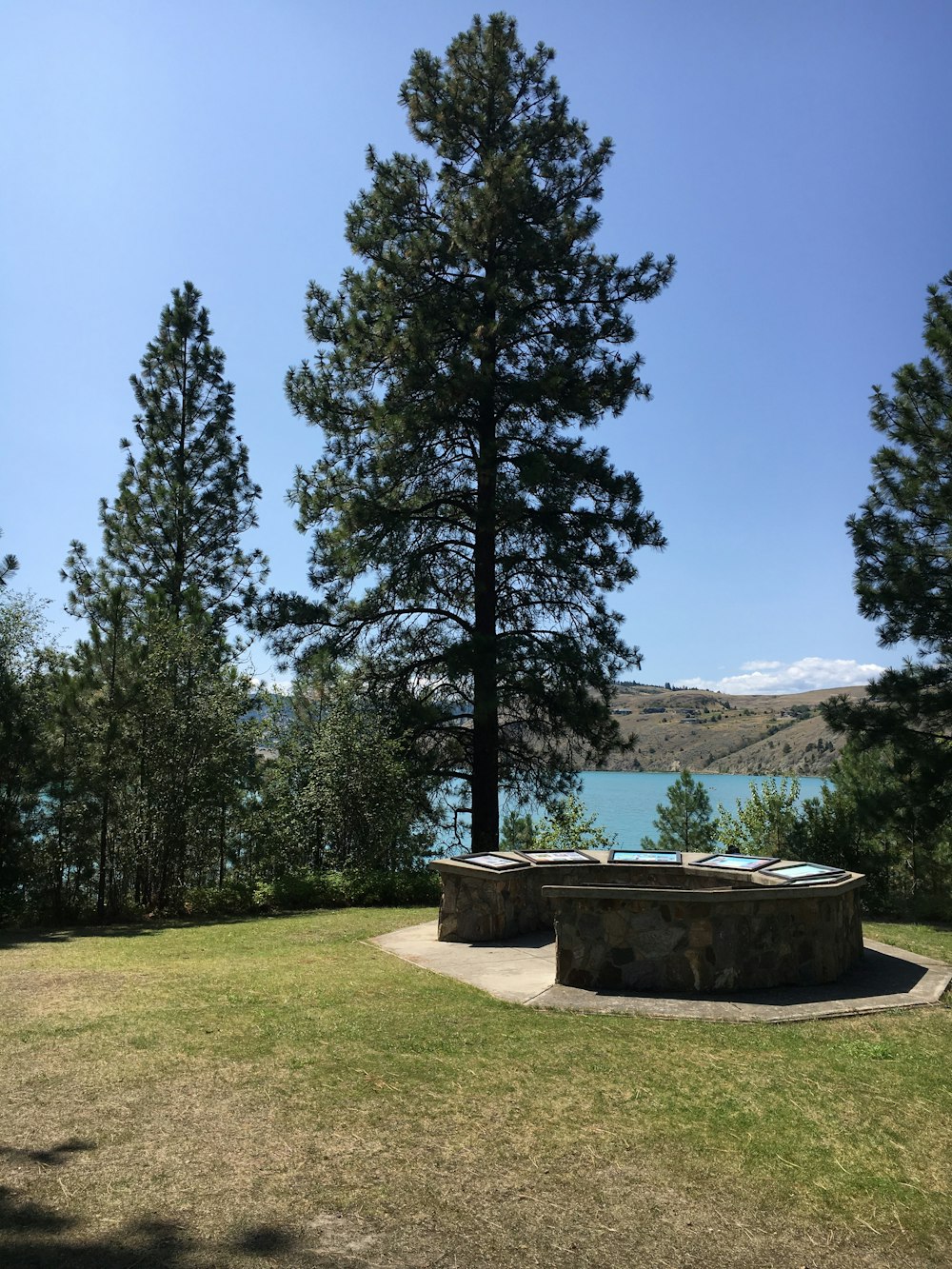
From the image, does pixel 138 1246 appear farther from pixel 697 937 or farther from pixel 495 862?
pixel 495 862

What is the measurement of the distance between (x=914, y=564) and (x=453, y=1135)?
1191cm

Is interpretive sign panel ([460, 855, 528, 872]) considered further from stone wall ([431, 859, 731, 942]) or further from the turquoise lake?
the turquoise lake

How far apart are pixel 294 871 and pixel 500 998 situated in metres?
8.22

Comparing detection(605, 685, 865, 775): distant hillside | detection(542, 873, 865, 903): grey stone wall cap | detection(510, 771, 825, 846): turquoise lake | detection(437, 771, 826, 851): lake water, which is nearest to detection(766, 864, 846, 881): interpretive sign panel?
detection(542, 873, 865, 903): grey stone wall cap

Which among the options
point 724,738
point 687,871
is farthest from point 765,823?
point 724,738

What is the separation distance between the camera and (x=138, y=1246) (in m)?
3.09

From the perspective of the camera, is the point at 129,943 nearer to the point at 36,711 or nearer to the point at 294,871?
the point at 36,711

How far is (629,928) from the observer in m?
7.04

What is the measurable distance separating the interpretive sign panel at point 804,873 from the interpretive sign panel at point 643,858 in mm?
1494

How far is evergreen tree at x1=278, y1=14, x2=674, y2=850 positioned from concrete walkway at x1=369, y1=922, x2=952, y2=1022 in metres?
6.51

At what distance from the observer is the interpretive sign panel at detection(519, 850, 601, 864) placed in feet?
32.1

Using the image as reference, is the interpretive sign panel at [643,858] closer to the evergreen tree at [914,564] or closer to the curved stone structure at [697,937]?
the curved stone structure at [697,937]

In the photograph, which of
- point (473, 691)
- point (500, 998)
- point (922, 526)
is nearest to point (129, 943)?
point (500, 998)

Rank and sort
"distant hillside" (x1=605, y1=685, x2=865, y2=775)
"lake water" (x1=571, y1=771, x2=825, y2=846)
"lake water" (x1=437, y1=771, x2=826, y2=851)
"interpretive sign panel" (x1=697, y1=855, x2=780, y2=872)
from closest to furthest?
"interpretive sign panel" (x1=697, y1=855, x2=780, y2=872), "lake water" (x1=437, y1=771, x2=826, y2=851), "lake water" (x1=571, y1=771, x2=825, y2=846), "distant hillside" (x1=605, y1=685, x2=865, y2=775)
